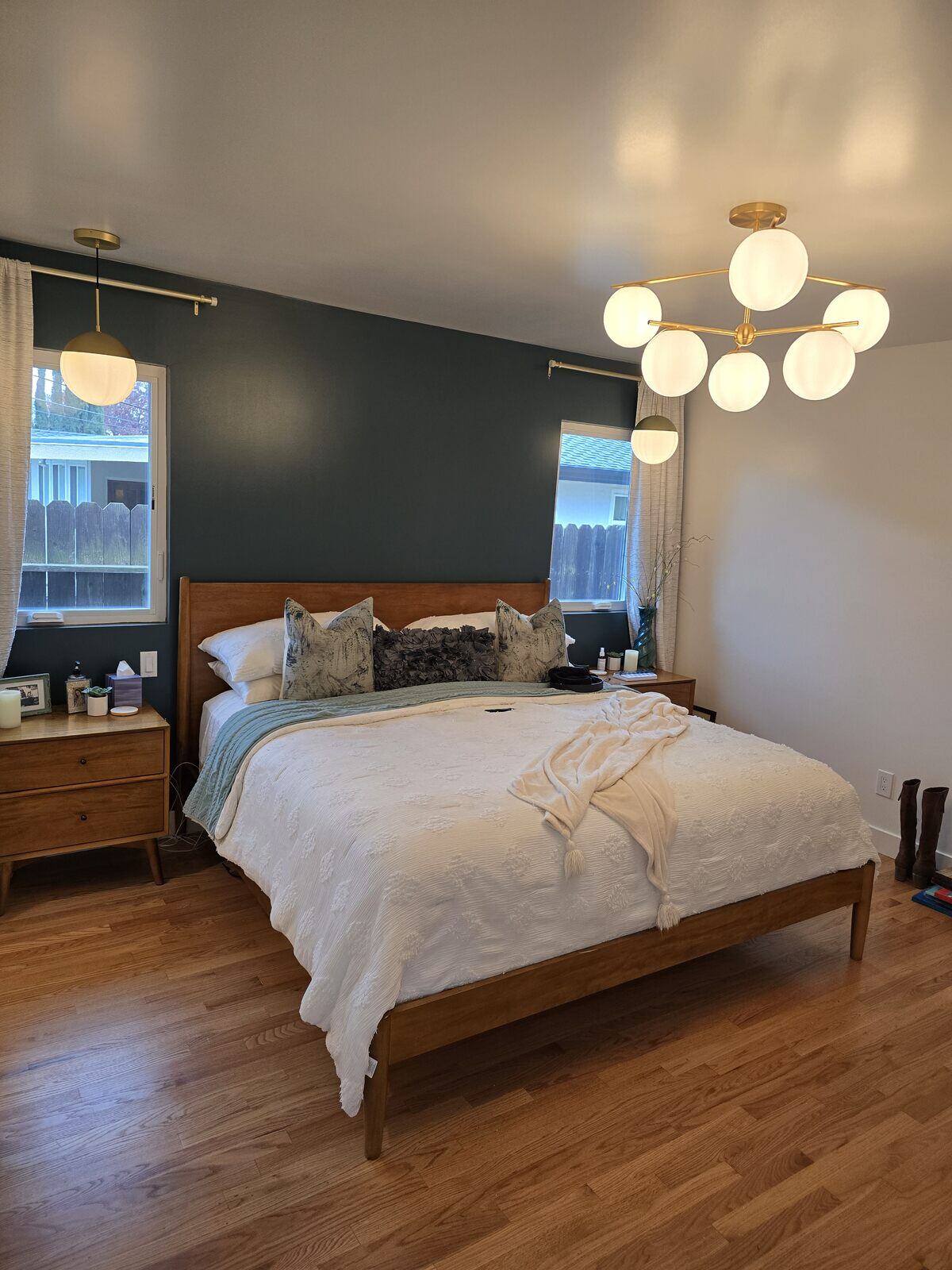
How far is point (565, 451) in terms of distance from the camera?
477 centimetres

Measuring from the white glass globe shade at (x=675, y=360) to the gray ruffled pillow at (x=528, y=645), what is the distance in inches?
67.3

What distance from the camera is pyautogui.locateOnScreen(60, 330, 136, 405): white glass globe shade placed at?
2979 millimetres

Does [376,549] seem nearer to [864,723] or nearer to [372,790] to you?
[372,790]

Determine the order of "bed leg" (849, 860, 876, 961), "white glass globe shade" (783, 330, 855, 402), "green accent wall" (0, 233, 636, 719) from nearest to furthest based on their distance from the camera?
"white glass globe shade" (783, 330, 855, 402) < "bed leg" (849, 860, 876, 961) < "green accent wall" (0, 233, 636, 719)

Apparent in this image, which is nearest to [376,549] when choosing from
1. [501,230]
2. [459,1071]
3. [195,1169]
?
[501,230]

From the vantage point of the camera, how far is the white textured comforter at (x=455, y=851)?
1.98 metres

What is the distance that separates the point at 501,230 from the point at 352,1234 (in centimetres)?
283

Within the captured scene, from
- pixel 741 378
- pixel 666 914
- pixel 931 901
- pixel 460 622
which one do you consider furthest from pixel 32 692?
pixel 931 901

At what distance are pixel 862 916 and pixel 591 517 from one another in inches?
108

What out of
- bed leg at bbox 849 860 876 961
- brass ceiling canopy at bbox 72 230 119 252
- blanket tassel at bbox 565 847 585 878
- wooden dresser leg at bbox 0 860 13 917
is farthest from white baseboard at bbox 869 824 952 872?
brass ceiling canopy at bbox 72 230 119 252

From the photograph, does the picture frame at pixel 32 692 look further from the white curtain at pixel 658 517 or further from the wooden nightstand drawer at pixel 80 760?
the white curtain at pixel 658 517

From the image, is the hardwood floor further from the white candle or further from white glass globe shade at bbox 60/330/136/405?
white glass globe shade at bbox 60/330/136/405

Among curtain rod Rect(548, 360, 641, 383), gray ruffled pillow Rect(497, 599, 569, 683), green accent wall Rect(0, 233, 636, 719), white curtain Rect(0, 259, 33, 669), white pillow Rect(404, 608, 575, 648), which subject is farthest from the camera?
curtain rod Rect(548, 360, 641, 383)

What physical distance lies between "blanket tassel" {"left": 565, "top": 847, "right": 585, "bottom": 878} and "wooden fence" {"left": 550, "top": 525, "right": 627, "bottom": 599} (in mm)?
2796
